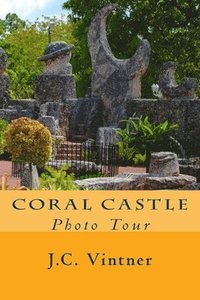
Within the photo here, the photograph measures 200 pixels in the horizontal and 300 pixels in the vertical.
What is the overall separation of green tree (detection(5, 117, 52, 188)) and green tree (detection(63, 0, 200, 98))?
19831mm

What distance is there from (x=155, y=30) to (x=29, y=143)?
21573mm

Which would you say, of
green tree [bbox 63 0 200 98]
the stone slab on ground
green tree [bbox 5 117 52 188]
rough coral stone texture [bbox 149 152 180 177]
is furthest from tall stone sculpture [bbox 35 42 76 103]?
green tree [bbox 5 117 52 188]

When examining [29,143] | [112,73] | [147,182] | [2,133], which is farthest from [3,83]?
[29,143]

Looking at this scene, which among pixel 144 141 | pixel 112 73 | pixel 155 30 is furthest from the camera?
pixel 155 30

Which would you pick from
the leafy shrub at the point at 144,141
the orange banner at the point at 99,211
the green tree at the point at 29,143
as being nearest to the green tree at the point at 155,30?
the leafy shrub at the point at 144,141

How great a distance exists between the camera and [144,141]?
20250 millimetres

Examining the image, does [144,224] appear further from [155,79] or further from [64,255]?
[155,79]

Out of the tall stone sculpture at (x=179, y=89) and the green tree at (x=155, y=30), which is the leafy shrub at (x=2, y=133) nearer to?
the tall stone sculpture at (x=179, y=89)

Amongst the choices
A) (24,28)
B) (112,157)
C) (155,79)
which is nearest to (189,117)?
(112,157)

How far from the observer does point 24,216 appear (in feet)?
11.8

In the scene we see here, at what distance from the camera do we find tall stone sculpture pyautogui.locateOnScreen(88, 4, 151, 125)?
2319 cm

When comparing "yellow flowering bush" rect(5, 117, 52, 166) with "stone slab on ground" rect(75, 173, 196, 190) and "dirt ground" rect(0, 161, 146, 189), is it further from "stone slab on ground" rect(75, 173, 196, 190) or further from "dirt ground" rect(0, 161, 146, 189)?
"dirt ground" rect(0, 161, 146, 189)

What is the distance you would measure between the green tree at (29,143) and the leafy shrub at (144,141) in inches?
322

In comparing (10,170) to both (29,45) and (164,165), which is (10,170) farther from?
(29,45)
